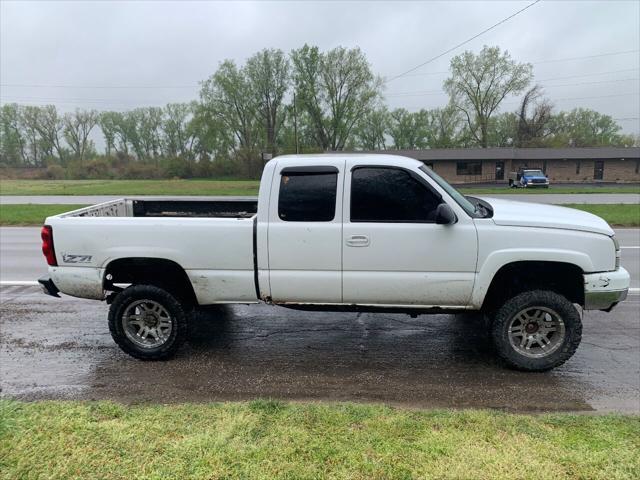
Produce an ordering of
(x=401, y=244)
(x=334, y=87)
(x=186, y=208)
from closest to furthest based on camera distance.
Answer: (x=401, y=244) → (x=186, y=208) → (x=334, y=87)

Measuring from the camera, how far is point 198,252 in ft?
15.2

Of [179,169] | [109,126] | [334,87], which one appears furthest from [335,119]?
[109,126]

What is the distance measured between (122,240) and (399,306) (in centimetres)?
274

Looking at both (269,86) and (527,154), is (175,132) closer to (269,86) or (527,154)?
(269,86)

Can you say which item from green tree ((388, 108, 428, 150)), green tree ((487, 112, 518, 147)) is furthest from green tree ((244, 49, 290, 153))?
green tree ((487, 112, 518, 147))

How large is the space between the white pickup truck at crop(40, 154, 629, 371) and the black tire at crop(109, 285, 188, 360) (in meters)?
0.01

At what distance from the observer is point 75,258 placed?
4.78 m

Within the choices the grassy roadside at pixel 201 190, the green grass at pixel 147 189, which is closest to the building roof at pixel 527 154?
the grassy roadside at pixel 201 190

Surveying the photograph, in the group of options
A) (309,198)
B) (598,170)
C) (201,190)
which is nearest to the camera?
(309,198)

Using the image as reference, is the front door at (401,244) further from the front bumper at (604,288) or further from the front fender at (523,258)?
the front bumper at (604,288)

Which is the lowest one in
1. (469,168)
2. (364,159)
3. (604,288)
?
(604,288)

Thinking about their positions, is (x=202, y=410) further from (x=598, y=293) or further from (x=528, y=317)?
(x=598, y=293)

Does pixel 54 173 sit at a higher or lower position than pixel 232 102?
lower

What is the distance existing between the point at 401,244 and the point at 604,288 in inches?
74.8
